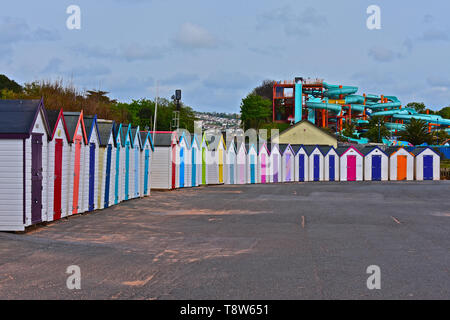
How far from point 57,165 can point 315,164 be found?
35269mm

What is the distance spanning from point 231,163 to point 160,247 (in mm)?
31065

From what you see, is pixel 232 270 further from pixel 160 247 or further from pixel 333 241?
pixel 333 241

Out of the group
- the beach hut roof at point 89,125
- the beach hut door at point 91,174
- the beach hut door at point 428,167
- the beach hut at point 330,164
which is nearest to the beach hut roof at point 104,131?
the beach hut door at point 91,174

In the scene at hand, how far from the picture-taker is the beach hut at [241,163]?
145 ft

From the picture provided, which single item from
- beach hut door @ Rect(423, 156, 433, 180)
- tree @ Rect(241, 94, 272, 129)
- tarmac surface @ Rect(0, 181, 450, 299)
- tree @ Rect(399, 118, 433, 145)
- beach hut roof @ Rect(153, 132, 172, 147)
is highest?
tree @ Rect(241, 94, 272, 129)

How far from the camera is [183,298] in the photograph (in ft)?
25.2

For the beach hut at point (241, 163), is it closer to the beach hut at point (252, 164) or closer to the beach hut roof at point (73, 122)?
the beach hut at point (252, 164)

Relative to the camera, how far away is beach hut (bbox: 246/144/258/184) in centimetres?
4531

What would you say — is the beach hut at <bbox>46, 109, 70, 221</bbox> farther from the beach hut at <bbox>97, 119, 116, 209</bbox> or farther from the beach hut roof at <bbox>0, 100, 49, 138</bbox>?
the beach hut at <bbox>97, 119, 116, 209</bbox>

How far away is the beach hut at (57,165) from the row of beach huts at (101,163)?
0.09 feet

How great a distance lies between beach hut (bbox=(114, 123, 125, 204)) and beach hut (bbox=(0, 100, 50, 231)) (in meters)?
7.59

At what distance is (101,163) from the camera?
21.5 meters

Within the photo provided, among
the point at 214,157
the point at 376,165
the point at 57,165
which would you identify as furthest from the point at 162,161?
the point at 376,165

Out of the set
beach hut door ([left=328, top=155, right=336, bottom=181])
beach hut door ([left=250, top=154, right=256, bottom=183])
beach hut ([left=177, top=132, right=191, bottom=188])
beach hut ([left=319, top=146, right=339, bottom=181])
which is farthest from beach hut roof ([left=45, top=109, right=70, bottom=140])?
beach hut door ([left=328, top=155, right=336, bottom=181])
